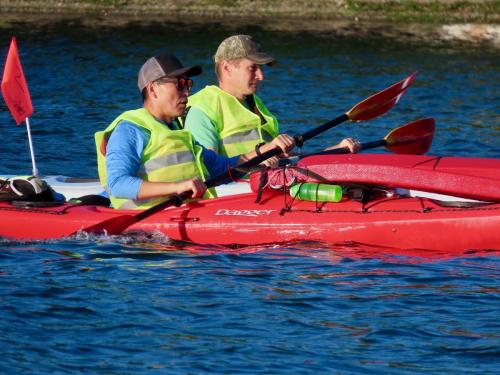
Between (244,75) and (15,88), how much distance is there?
191 cm

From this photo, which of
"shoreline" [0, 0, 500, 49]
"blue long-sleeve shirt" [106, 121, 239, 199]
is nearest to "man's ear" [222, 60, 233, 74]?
"blue long-sleeve shirt" [106, 121, 239, 199]

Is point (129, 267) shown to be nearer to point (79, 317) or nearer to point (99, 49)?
point (79, 317)

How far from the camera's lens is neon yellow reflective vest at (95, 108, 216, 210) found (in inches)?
307

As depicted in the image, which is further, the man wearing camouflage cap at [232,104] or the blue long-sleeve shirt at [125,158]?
the man wearing camouflage cap at [232,104]

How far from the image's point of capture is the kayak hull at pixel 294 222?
25.0ft

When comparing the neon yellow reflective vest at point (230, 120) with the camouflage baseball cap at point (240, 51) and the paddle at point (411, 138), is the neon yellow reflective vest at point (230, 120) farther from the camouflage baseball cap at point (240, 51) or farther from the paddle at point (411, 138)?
the paddle at point (411, 138)

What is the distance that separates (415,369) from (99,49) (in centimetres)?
1231

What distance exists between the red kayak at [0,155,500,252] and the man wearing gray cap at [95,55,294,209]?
222 mm

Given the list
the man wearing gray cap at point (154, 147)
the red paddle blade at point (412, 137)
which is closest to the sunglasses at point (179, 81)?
the man wearing gray cap at point (154, 147)

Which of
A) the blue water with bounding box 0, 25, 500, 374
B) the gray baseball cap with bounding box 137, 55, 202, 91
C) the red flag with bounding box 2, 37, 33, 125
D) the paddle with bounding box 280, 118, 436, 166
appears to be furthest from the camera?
the red flag with bounding box 2, 37, 33, 125

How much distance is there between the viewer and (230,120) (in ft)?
28.3

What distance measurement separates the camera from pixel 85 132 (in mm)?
12914

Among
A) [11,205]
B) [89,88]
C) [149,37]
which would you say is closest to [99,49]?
[149,37]

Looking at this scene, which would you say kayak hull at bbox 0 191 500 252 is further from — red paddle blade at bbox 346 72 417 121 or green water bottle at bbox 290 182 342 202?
red paddle blade at bbox 346 72 417 121
